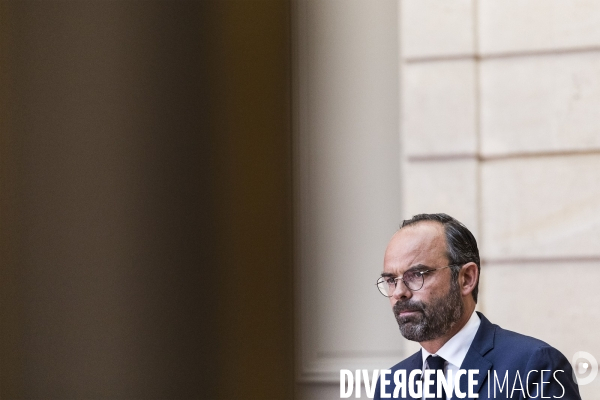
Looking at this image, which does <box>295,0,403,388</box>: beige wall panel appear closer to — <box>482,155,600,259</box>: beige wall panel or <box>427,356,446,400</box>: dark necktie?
<box>482,155,600,259</box>: beige wall panel

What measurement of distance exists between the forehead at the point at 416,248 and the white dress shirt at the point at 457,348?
23 centimetres

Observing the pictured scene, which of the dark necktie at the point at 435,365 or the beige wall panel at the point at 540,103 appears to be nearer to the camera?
the dark necktie at the point at 435,365

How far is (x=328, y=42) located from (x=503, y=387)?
87.2 inches

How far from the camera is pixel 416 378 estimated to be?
2426mm

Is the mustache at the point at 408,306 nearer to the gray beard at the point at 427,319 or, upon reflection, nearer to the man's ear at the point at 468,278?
the gray beard at the point at 427,319

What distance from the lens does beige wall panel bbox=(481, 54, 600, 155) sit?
136 inches

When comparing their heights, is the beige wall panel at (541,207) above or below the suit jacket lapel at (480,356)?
above

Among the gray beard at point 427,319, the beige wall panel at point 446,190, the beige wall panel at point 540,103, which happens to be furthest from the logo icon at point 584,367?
the gray beard at point 427,319

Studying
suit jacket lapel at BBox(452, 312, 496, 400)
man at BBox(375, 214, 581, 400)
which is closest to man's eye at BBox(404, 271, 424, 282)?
man at BBox(375, 214, 581, 400)

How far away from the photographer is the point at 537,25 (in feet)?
11.6

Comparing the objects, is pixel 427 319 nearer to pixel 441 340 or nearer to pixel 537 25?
pixel 441 340

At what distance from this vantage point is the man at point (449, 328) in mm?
2197

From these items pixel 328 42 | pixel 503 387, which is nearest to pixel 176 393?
pixel 503 387

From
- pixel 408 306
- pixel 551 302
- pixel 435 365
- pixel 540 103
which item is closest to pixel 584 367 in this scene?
pixel 551 302
